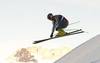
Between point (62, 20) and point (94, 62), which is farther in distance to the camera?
point (62, 20)

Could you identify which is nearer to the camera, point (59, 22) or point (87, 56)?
point (87, 56)

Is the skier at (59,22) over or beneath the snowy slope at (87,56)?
beneath

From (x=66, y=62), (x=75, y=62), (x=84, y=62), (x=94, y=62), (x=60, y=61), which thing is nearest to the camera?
(x=94, y=62)

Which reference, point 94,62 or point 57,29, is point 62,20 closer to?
point 57,29

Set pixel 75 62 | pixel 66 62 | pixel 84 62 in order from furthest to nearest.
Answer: pixel 66 62 < pixel 75 62 < pixel 84 62

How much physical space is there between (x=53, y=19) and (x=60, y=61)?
268 inches

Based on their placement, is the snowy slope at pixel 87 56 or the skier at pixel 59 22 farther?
the skier at pixel 59 22

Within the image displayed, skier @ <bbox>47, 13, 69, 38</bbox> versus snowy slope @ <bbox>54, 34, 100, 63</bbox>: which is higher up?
snowy slope @ <bbox>54, 34, 100, 63</bbox>

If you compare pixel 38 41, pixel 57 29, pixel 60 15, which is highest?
pixel 60 15

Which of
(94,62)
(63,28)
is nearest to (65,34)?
(63,28)

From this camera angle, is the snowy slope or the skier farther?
the skier

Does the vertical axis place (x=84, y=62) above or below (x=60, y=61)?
above

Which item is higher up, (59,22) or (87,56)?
(87,56)

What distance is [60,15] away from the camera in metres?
12.9
